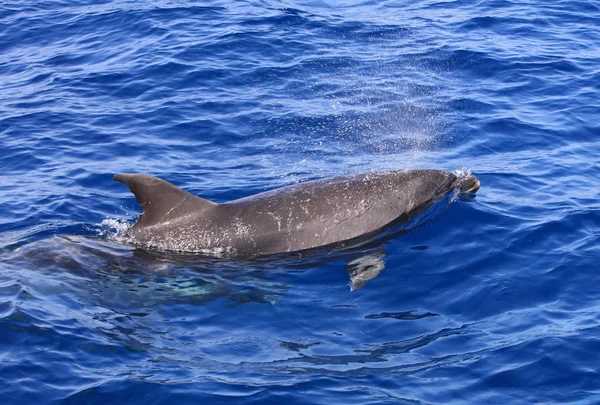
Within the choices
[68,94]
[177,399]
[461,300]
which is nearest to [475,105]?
[461,300]

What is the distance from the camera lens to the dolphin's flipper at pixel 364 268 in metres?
11.1

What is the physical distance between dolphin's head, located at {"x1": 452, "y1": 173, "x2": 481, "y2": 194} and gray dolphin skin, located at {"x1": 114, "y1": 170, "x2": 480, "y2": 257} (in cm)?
150

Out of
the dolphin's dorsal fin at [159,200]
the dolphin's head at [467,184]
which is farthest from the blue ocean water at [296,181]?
the dolphin's dorsal fin at [159,200]

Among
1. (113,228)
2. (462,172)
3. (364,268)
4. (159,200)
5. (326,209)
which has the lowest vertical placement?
(364,268)

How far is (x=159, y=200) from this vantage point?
11961 mm

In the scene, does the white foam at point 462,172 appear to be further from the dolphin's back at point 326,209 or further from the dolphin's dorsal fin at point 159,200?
the dolphin's dorsal fin at point 159,200

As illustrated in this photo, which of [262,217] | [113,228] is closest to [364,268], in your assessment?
[262,217]

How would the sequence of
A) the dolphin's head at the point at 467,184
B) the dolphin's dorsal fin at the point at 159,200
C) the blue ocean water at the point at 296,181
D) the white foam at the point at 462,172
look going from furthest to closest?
the white foam at the point at 462,172 → the dolphin's head at the point at 467,184 → the dolphin's dorsal fin at the point at 159,200 → the blue ocean water at the point at 296,181

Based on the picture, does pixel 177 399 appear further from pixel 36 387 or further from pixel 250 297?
pixel 250 297

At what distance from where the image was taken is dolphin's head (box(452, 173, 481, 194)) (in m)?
13.7

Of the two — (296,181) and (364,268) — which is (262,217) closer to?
(364,268)

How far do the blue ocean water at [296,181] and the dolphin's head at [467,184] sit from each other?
23cm

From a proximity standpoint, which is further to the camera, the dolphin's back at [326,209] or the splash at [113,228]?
the splash at [113,228]

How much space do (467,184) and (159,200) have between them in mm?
5156
